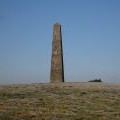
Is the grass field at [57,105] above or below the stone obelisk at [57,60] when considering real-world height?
below

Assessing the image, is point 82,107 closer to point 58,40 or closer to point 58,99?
point 58,99

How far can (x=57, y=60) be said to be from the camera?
28984 mm

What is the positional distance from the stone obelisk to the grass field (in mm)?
10030

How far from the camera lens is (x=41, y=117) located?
12.2 meters

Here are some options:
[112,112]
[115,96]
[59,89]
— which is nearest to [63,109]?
[112,112]

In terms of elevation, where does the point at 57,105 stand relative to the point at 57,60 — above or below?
below

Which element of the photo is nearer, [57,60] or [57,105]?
[57,105]

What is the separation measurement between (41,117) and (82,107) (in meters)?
2.62

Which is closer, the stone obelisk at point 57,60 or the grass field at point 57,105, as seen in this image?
the grass field at point 57,105

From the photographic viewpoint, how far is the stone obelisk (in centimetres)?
2898

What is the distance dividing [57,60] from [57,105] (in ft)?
47.8

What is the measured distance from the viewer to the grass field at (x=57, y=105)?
1251 centimetres

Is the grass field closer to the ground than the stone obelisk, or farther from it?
closer to the ground

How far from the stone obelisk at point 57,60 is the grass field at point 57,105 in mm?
10030
